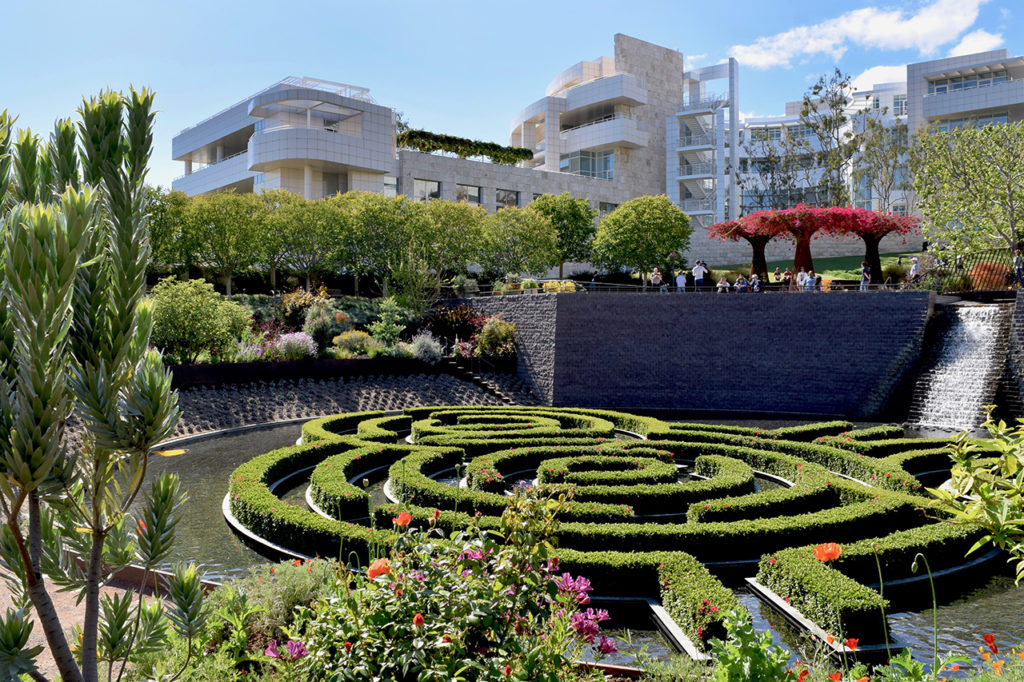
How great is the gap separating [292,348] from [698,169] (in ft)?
149

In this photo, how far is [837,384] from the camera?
82.1ft

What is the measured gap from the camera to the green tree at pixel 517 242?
39312 mm

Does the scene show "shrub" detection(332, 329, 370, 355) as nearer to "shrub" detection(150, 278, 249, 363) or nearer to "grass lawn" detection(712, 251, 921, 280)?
"shrub" detection(150, 278, 249, 363)

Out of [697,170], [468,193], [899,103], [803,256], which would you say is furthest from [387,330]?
[899,103]

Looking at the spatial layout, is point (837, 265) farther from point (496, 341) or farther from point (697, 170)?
point (496, 341)

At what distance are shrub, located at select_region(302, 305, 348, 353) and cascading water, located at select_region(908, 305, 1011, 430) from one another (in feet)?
67.5

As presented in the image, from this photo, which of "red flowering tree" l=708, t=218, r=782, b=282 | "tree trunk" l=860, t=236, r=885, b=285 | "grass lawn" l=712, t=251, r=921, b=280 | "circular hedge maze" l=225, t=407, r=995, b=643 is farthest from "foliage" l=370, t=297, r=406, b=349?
"grass lawn" l=712, t=251, r=921, b=280

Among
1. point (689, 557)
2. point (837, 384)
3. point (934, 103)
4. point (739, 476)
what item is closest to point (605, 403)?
point (837, 384)

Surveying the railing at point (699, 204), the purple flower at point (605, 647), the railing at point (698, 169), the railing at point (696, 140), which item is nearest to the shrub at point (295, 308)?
the purple flower at point (605, 647)

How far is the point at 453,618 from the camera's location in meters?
4.07

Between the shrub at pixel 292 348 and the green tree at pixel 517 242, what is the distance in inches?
624

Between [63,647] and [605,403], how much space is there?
79.4ft

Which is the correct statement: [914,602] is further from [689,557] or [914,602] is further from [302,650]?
[302,650]

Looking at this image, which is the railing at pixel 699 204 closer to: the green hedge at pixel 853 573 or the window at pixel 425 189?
the window at pixel 425 189
